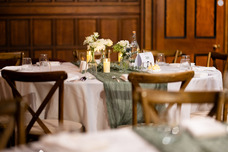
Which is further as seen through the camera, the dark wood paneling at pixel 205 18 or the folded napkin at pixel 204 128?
the dark wood paneling at pixel 205 18

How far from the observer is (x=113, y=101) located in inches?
107

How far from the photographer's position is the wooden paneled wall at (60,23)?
6066 mm

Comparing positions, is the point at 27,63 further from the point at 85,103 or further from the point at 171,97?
the point at 171,97

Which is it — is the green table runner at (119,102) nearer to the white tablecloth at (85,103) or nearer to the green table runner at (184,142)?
the white tablecloth at (85,103)

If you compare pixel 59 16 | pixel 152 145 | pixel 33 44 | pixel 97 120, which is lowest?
pixel 97 120

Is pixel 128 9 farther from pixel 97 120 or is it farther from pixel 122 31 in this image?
pixel 97 120

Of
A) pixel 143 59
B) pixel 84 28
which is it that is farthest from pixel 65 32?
pixel 143 59

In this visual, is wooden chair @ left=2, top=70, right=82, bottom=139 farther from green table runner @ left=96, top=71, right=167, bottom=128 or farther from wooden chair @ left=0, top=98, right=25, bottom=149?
wooden chair @ left=0, top=98, right=25, bottom=149

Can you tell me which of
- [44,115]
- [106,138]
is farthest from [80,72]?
[106,138]

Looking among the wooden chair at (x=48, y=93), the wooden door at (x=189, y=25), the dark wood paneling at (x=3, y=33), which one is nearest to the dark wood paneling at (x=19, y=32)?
the dark wood paneling at (x=3, y=33)

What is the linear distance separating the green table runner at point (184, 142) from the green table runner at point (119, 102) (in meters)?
1.28

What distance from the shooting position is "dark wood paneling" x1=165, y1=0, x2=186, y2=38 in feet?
19.8

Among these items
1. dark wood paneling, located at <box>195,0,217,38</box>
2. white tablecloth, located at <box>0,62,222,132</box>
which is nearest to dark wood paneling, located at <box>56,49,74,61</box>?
dark wood paneling, located at <box>195,0,217,38</box>

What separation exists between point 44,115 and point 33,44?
3.46 meters
